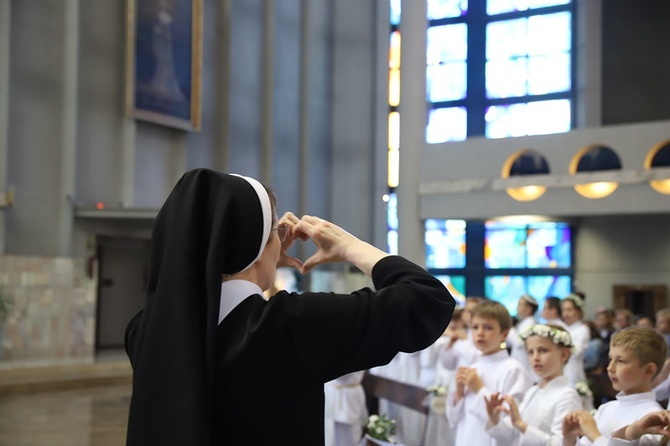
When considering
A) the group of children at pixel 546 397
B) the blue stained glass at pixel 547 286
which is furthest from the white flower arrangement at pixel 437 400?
the blue stained glass at pixel 547 286

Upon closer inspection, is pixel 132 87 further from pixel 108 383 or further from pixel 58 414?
pixel 58 414

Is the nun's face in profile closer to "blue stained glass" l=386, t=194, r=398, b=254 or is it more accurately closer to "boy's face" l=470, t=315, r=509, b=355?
"boy's face" l=470, t=315, r=509, b=355

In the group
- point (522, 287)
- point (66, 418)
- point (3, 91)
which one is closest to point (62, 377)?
point (66, 418)

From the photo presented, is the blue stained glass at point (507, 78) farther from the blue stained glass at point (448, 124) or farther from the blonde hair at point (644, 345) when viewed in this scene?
the blonde hair at point (644, 345)

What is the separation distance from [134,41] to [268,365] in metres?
20.0

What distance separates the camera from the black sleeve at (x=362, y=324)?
222 cm

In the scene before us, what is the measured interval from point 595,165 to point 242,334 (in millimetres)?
17265

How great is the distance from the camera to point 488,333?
670 cm

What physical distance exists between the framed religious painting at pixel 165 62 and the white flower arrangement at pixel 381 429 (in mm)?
14353

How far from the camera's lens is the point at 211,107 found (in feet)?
79.2

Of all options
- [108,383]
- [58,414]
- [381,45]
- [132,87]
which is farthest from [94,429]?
[381,45]

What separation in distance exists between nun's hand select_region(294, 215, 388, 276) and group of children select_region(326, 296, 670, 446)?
2123 millimetres

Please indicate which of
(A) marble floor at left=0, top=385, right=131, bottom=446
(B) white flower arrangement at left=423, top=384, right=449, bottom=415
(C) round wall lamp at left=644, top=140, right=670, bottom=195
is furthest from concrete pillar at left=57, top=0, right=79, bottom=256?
(B) white flower arrangement at left=423, top=384, right=449, bottom=415

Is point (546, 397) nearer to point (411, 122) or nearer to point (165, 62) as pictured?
point (411, 122)
